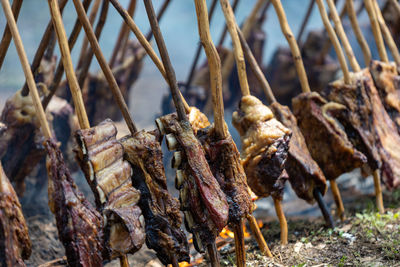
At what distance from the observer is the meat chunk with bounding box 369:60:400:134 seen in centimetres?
383

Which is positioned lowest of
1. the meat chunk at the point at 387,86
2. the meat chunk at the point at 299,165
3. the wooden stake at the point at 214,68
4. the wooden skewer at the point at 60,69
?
the meat chunk at the point at 299,165

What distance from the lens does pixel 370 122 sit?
11.8 ft

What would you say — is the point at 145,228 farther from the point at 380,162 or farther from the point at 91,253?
the point at 380,162

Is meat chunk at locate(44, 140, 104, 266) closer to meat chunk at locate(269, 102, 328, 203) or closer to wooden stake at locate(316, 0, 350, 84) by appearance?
meat chunk at locate(269, 102, 328, 203)

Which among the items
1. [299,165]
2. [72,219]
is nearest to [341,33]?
[299,165]

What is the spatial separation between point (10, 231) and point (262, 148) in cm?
158

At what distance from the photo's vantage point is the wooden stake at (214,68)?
7.88 ft

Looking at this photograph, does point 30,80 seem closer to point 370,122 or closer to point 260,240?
point 260,240

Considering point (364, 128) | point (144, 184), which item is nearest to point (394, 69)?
point (364, 128)

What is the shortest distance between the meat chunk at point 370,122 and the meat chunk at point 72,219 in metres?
2.31

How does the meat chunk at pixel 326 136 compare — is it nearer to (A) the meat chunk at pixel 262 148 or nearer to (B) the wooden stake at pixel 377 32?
(A) the meat chunk at pixel 262 148

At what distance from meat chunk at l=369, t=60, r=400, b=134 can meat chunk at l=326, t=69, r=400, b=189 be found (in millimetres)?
143

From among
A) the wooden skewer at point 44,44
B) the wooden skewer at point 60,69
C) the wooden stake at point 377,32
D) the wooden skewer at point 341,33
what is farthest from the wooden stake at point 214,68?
the wooden stake at point 377,32

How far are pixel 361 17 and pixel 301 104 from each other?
6.28m
